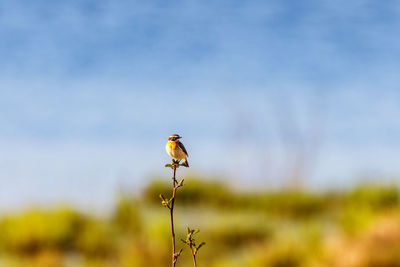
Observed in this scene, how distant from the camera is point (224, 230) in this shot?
5418mm

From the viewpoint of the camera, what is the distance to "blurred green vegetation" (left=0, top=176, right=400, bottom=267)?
4.51 meters

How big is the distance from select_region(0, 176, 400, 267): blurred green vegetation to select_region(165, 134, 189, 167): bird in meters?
3.63

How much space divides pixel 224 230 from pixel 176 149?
4.83m

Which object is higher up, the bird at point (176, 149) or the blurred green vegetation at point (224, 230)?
the blurred green vegetation at point (224, 230)

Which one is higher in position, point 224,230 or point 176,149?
point 224,230

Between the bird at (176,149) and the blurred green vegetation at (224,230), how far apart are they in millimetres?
3632

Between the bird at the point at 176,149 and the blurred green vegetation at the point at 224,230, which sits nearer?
the bird at the point at 176,149

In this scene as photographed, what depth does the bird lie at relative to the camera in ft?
2.29

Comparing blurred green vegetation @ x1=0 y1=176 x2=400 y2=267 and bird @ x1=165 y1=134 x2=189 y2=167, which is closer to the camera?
bird @ x1=165 y1=134 x2=189 y2=167

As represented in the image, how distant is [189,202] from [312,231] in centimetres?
165

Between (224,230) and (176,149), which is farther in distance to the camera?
(224,230)

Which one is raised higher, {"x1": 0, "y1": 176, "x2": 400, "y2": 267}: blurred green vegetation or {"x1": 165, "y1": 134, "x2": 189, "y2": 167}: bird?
{"x1": 0, "y1": 176, "x2": 400, "y2": 267}: blurred green vegetation

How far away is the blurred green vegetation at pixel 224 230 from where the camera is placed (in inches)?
177

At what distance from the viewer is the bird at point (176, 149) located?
2.29 feet
